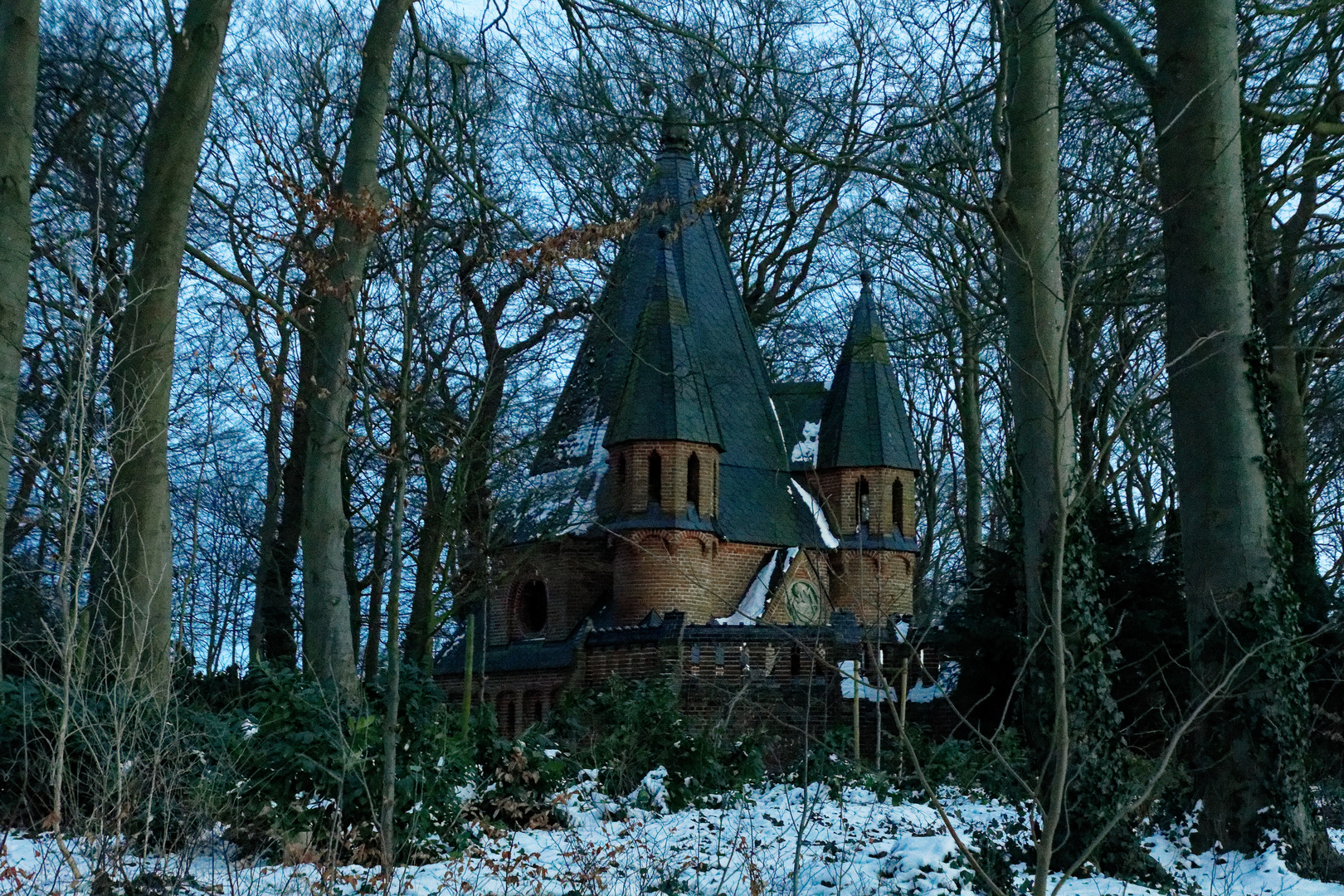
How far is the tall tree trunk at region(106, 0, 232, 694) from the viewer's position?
8.80 metres

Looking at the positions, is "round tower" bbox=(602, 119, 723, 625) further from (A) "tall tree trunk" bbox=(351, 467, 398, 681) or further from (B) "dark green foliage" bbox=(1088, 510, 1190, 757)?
(B) "dark green foliage" bbox=(1088, 510, 1190, 757)

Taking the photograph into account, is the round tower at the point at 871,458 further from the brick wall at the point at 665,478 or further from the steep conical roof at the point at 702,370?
Answer: the brick wall at the point at 665,478

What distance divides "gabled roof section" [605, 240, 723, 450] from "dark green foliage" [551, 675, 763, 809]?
35.1ft

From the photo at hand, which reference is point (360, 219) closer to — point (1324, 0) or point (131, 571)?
point (131, 571)

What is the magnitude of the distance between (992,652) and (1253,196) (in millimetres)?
5538

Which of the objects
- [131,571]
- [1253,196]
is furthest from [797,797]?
[1253,196]

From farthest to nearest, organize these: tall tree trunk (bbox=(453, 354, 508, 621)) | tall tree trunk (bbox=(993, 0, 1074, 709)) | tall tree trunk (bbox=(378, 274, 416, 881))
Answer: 1. tall tree trunk (bbox=(453, 354, 508, 621))
2. tall tree trunk (bbox=(993, 0, 1074, 709))
3. tall tree trunk (bbox=(378, 274, 416, 881))

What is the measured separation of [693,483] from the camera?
23.0m

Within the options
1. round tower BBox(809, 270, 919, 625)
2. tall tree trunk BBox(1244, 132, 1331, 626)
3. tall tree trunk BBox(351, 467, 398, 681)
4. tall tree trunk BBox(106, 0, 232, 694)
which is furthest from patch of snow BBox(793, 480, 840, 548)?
tall tree trunk BBox(106, 0, 232, 694)

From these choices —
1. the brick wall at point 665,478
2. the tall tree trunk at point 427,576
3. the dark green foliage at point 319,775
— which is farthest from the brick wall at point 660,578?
the dark green foliage at point 319,775

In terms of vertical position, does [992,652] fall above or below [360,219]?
below

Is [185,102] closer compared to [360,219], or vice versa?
[360,219]

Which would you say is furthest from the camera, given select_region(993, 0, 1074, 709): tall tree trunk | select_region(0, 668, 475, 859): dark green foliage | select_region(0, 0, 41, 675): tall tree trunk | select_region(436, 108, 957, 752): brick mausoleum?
select_region(436, 108, 957, 752): brick mausoleum

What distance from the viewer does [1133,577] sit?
14.8 metres
